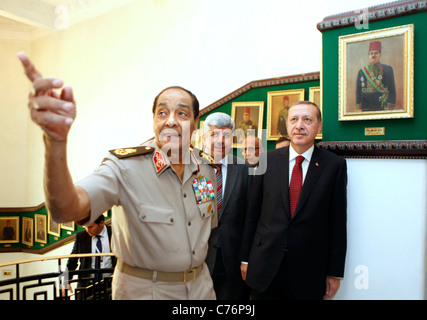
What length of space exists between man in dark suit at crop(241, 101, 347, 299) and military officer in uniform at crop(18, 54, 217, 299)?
51 centimetres

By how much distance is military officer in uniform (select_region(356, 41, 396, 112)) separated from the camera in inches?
71.7

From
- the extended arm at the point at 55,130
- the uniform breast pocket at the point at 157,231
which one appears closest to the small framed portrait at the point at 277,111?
the uniform breast pocket at the point at 157,231

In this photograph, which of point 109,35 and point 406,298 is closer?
point 406,298

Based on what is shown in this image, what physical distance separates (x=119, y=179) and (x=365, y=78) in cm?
151

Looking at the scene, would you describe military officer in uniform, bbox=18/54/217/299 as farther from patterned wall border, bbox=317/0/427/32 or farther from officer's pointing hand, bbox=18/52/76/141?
patterned wall border, bbox=317/0/427/32


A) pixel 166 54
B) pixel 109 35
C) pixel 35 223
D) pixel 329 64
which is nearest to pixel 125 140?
pixel 166 54

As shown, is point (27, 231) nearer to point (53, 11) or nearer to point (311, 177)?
point (53, 11)

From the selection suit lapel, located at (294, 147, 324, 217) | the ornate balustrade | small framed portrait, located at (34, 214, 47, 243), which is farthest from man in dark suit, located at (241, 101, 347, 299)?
small framed portrait, located at (34, 214, 47, 243)

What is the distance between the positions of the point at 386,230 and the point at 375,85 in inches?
32.3

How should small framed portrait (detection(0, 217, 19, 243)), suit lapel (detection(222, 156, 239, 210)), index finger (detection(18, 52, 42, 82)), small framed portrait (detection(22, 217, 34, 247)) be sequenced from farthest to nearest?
small framed portrait (detection(0, 217, 19, 243))
small framed portrait (detection(22, 217, 34, 247))
suit lapel (detection(222, 156, 239, 210))
index finger (detection(18, 52, 42, 82))

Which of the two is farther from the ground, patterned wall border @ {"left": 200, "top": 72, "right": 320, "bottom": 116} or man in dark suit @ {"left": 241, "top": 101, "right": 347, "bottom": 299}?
patterned wall border @ {"left": 200, "top": 72, "right": 320, "bottom": 116}

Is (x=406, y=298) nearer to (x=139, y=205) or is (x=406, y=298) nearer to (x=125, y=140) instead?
(x=139, y=205)

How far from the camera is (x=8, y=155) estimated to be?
8250mm

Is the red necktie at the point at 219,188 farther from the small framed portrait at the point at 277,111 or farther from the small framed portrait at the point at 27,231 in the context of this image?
the small framed portrait at the point at 27,231
